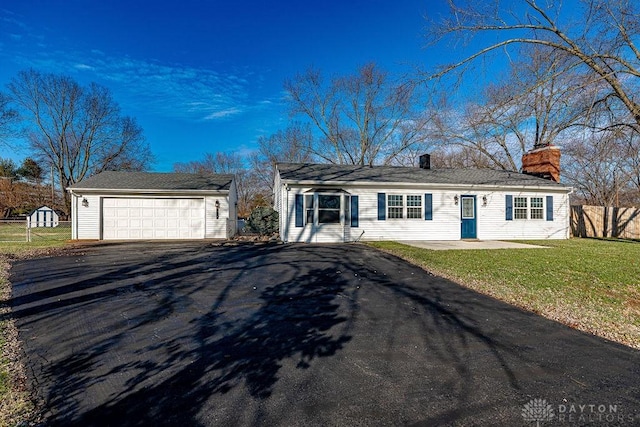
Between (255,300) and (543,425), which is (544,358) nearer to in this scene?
(543,425)

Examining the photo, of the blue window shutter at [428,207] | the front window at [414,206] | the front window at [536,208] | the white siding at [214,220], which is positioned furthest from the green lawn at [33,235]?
the front window at [536,208]

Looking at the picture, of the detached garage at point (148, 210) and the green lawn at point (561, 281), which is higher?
the detached garage at point (148, 210)

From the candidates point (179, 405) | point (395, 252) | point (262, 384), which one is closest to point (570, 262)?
point (395, 252)

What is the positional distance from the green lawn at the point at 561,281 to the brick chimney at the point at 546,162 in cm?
806

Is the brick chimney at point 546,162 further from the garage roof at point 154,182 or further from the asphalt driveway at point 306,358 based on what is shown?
the garage roof at point 154,182

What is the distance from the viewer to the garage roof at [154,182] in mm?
14922

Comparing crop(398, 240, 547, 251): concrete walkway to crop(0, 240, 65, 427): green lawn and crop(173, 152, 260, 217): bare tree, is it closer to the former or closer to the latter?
crop(0, 240, 65, 427): green lawn

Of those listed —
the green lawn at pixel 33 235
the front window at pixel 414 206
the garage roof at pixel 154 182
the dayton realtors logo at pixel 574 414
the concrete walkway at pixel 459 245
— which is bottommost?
A: the dayton realtors logo at pixel 574 414

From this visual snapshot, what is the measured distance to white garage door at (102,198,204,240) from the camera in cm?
1489

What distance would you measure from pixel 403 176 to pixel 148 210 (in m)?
12.2

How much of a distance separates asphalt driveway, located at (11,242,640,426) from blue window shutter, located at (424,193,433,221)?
9005 mm

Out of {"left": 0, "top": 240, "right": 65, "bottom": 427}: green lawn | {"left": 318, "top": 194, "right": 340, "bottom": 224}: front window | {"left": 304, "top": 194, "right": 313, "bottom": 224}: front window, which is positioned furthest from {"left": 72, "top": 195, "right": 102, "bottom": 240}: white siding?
{"left": 0, "top": 240, "right": 65, "bottom": 427}: green lawn

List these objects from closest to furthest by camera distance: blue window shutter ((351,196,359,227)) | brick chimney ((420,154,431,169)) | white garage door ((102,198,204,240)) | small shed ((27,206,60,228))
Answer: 1. blue window shutter ((351,196,359,227))
2. white garage door ((102,198,204,240))
3. brick chimney ((420,154,431,169))
4. small shed ((27,206,60,228))

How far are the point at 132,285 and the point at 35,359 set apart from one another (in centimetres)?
319
